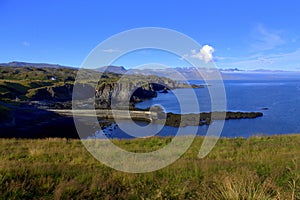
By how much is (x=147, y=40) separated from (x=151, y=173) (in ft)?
21.1

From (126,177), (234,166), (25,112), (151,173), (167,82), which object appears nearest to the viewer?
(126,177)

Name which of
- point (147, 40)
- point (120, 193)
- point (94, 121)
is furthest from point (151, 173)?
point (94, 121)

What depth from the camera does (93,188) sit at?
5211 mm

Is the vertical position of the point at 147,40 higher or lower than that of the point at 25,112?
higher

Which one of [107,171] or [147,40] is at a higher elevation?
[147,40]

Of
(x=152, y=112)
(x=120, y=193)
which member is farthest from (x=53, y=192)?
(x=152, y=112)

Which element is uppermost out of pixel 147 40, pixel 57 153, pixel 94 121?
pixel 147 40

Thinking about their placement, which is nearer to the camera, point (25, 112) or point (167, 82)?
point (25, 112)

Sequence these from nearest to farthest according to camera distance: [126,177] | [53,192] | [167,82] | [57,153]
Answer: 1. [53,192]
2. [126,177]
3. [57,153]
4. [167,82]

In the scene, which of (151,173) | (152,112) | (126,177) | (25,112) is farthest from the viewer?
(152,112)

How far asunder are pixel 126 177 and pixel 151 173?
0.68m

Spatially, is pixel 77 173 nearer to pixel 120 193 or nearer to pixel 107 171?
pixel 107 171

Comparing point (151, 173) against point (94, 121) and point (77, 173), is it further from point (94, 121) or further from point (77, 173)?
point (94, 121)

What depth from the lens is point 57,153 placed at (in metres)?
9.78
